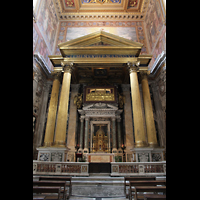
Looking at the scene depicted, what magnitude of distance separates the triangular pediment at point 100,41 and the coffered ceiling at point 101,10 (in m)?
8.31

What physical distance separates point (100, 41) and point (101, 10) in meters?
8.91

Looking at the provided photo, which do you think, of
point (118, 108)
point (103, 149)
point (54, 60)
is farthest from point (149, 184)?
point (54, 60)

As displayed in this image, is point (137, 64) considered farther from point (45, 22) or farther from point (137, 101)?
point (45, 22)

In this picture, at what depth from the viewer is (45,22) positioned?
14.2m

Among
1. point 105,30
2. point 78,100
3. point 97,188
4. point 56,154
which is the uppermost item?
point 105,30

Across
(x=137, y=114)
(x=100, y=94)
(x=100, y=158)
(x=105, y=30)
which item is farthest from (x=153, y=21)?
(x=100, y=158)

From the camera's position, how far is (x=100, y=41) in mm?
11453

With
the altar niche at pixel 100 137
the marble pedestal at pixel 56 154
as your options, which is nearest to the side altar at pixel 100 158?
the marble pedestal at pixel 56 154

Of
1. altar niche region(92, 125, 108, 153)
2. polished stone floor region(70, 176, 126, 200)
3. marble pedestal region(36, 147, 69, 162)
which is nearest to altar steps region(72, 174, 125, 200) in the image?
polished stone floor region(70, 176, 126, 200)

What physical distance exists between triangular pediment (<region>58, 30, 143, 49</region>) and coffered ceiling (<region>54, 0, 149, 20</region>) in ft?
27.3

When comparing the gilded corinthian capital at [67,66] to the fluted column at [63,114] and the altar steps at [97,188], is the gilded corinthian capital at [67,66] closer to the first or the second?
the fluted column at [63,114]

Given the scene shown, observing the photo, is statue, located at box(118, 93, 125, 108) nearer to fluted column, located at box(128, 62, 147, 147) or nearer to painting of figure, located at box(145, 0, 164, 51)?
fluted column, located at box(128, 62, 147, 147)

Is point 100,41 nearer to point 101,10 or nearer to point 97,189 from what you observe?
point 101,10

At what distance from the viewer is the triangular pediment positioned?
11148 millimetres
